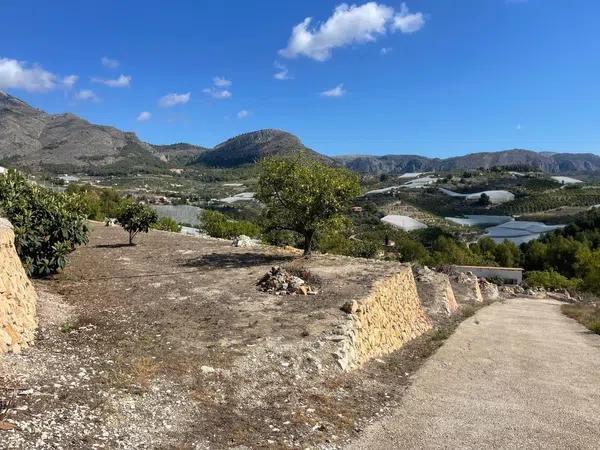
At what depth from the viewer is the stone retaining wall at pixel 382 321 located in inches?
546

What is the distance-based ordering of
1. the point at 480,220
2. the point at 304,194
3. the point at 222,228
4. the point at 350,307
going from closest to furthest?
the point at 350,307 < the point at 304,194 < the point at 222,228 < the point at 480,220

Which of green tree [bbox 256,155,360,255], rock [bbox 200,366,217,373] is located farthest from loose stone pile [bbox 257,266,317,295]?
rock [bbox 200,366,217,373]

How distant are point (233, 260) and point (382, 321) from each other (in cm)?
965

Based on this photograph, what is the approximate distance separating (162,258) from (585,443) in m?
19.7

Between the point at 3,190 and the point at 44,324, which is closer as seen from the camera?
the point at 44,324

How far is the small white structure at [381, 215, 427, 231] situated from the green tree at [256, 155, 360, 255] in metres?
107

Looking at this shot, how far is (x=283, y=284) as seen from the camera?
18.2 metres

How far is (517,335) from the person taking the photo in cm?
2073

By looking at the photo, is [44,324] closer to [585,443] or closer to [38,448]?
[38,448]

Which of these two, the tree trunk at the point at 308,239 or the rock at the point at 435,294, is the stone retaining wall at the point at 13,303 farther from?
the rock at the point at 435,294

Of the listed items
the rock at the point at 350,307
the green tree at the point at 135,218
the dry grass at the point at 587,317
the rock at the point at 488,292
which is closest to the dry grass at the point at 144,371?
the rock at the point at 350,307

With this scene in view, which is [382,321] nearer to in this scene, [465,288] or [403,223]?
[465,288]

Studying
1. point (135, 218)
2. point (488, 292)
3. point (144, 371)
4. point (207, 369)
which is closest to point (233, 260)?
point (135, 218)

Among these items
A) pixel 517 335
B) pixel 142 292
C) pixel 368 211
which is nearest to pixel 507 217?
pixel 368 211
